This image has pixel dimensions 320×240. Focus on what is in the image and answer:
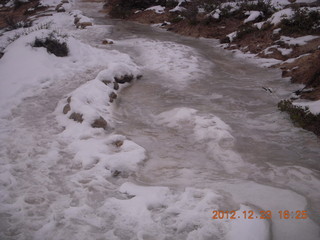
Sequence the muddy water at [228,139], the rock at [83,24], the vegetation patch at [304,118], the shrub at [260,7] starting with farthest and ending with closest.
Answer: the rock at [83,24] < the shrub at [260,7] < the vegetation patch at [304,118] < the muddy water at [228,139]

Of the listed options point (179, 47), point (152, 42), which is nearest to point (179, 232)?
point (179, 47)

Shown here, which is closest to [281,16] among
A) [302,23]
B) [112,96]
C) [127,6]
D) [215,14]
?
[302,23]

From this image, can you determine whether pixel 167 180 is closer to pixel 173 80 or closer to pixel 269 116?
pixel 269 116

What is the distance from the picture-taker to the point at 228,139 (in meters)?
4.79

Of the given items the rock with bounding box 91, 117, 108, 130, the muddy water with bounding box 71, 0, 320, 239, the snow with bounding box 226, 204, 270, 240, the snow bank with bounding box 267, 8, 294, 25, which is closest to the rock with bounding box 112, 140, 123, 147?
the muddy water with bounding box 71, 0, 320, 239

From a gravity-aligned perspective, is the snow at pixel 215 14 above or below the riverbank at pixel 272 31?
above

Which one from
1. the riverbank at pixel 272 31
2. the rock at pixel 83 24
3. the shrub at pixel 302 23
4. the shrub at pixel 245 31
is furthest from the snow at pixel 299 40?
the rock at pixel 83 24

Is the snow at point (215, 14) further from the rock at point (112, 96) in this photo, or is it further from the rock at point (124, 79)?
the rock at point (112, 96)

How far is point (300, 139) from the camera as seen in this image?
4816mm

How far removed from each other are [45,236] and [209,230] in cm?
177
